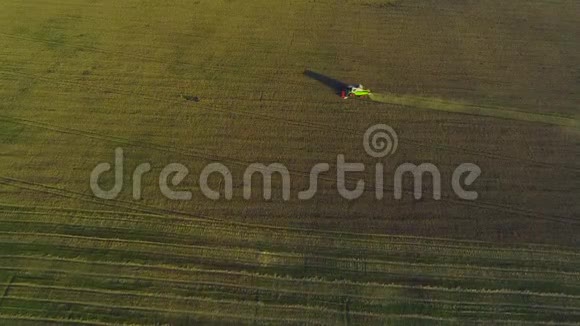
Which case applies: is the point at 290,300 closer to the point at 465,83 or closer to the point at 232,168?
the point at 232,168

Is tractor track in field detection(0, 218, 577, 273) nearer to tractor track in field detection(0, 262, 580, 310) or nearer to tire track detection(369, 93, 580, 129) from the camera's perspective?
tractor track in field detection(0, 262, 580, 310)

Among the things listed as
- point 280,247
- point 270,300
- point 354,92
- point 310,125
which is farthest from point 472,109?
point 270,300

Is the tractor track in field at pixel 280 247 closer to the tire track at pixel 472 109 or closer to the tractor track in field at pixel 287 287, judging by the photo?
the tractor track in field at pixel 287 287

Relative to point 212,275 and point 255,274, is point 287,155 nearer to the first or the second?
point 255,274

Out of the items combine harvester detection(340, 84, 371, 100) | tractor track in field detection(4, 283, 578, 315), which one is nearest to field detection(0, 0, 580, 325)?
tractor track in field detection(4, 283, 578, 315)

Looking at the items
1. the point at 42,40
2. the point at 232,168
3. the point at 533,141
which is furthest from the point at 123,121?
the point at 533,141

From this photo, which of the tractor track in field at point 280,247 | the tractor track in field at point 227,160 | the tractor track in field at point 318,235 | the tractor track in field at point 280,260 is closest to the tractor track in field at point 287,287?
the tractor track in field at point 280,260
